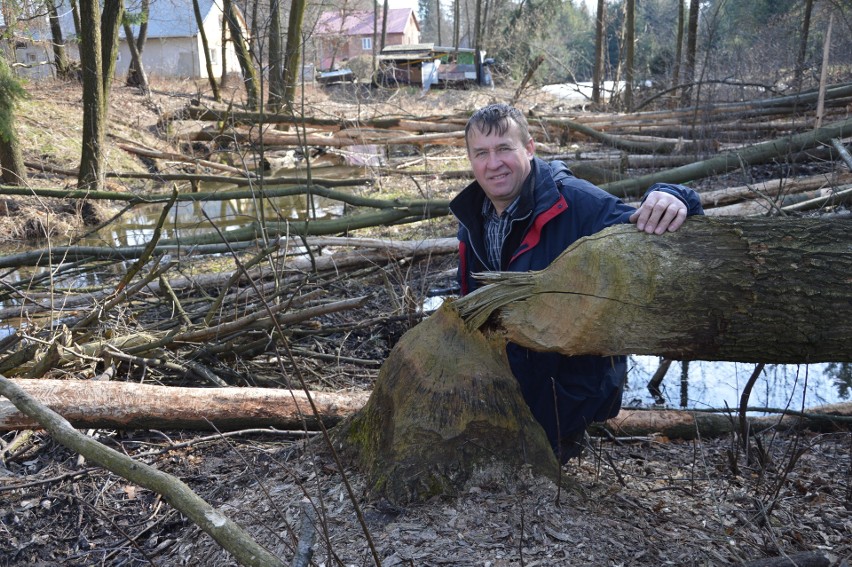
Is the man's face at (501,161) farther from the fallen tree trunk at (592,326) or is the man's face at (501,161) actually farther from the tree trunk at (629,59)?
the tree trunk at (629,59)

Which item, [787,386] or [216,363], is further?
[787,386]

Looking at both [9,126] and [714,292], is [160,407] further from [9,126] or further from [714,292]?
[9,126]

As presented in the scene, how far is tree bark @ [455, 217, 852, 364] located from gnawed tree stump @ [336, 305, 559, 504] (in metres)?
0.38

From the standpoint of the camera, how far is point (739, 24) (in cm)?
2638

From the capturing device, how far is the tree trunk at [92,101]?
9719 mm

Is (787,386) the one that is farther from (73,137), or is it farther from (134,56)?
(134,56)

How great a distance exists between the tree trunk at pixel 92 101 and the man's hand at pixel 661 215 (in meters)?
9.06

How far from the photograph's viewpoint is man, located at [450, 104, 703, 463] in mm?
2736

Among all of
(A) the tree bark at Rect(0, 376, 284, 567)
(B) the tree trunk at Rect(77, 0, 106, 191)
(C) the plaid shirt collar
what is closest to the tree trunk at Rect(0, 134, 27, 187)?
(B) the tree trunk at Rect(77, 0, 106, 191)

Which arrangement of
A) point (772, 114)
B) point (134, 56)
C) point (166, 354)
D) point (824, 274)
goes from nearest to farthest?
1. point (824, 274)
2. point (166, 354)
3. point (772, 114)
4. point (134, 56)

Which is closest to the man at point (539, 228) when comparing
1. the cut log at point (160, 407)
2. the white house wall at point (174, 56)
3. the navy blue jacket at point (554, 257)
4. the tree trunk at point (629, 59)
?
the navy blue jacket at point (554, 257)

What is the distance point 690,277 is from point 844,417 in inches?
95.2

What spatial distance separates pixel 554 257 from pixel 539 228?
129 millimetres

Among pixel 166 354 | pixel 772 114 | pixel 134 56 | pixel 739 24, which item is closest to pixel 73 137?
pixel 134 56
